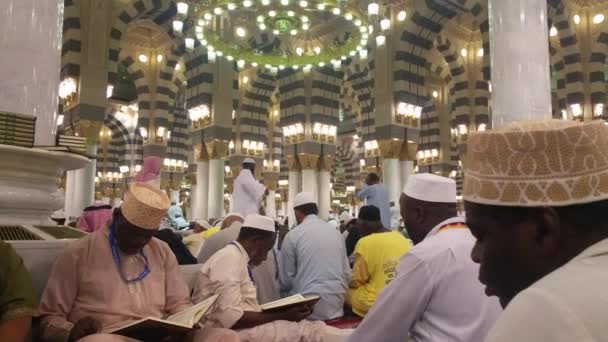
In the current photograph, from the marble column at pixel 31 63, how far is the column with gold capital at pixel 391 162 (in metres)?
11.9

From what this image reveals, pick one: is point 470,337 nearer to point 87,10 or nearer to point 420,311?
point 420,311

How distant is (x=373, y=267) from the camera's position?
3.61 metres

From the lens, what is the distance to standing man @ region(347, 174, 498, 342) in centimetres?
162

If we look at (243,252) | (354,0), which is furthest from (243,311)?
(354,0)

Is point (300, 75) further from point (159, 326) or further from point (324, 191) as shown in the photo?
point (159, 326)

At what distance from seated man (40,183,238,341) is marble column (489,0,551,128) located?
3.79 meters

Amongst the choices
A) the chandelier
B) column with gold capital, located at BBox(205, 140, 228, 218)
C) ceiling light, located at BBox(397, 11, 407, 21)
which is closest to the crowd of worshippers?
the chandelier

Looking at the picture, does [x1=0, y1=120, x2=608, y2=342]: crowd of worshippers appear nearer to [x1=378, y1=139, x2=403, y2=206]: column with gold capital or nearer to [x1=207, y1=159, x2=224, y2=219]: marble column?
[x1=378, y1=139, x2=403, y2=206]: column with gold capital

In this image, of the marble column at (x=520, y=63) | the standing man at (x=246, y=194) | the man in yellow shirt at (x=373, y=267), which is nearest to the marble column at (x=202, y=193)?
the standing man at (x=246, y=194)

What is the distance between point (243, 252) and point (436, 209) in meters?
1.25

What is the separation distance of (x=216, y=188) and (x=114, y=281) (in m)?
13.7

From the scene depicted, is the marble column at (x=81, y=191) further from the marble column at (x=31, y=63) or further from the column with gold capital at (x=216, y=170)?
the marble column at (x=31, y=63)

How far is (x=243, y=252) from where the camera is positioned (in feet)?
9.61

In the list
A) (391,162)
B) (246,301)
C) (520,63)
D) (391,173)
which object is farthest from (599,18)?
(246,301)
